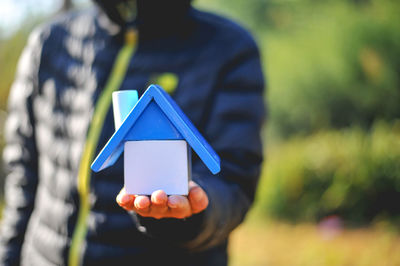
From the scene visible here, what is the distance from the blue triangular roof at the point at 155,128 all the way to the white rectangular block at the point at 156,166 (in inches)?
0.9

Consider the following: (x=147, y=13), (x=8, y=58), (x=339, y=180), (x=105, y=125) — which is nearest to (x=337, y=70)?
(x=339, y=180)

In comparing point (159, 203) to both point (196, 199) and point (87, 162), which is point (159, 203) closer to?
point (196, 199)

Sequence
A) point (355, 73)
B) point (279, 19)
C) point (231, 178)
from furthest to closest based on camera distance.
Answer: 1. point (279, 19)
2. point (355, 73)
3. point (231, 178)

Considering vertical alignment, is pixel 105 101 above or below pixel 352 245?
above

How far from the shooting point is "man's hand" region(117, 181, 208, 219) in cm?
107

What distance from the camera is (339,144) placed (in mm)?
5828

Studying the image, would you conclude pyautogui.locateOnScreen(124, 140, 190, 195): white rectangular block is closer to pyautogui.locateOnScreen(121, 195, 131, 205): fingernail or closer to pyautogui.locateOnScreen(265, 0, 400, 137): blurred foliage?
pyautogui.locateOnScreen(121, 195, 131, 205): fingernail

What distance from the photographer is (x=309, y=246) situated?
473 cm

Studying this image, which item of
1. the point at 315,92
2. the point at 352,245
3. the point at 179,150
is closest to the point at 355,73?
the point at 315,92

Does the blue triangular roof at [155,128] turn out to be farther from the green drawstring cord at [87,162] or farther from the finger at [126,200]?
the green drawstring cord at [87,162]

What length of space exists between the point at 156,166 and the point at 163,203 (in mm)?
163

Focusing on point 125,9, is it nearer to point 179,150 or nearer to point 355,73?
point 179,150

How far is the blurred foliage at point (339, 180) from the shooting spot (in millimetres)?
5266

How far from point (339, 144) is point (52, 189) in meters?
4.76
